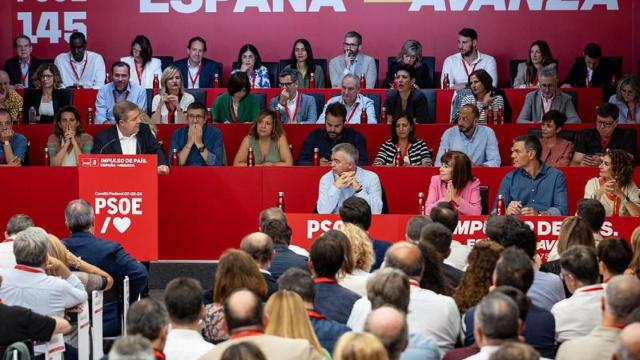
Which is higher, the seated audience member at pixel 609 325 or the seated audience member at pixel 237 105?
the seated audience member at pixel 237 105

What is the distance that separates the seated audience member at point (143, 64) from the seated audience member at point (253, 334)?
1040 cm

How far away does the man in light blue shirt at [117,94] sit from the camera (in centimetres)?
1333

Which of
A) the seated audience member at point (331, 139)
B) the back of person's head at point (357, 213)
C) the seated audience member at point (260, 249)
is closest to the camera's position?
the seated audience member at point (260, 249)

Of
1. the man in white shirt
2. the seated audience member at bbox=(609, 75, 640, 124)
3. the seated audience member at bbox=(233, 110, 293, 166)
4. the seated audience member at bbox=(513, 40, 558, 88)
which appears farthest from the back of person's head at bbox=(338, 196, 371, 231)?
the man in white shirt

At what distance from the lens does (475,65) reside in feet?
49.9

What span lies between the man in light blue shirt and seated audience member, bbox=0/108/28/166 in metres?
1.51

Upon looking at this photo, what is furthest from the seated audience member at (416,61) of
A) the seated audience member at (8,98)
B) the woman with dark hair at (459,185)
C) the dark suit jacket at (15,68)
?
the woman with dark hair at (459,185)

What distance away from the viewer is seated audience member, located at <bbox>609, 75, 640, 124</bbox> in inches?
515

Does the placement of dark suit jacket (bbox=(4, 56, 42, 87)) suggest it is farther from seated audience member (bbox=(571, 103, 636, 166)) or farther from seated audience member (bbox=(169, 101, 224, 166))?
seated audience member (bbox=(571, 103, 636, 166))

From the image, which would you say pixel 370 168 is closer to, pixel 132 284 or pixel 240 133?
pixel 240 133

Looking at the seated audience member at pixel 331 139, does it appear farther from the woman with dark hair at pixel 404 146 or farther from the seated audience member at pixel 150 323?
the seated audience member at pixel 150 323

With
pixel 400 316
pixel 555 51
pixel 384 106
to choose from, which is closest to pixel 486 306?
pixel 400 316

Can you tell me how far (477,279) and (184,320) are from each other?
5.38 ft

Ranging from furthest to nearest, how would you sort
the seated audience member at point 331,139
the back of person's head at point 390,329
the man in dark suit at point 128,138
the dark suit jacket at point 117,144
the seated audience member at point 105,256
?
1. the seated audience member at point 331,139
2. the dark suit jacket at point 117,144
3. the man in dark suit at point 128,138
4. the seated audience member at point 105,256
5. the back of person's head at point 390,329
